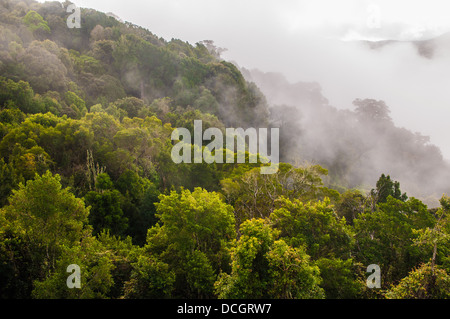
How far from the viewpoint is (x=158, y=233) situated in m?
17.2

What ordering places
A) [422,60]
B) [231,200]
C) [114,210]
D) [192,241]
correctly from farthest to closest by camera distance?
1. [422,60]
2. [231,200]
3. [114,210]
4. [192,241]

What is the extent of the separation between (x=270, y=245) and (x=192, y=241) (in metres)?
5.41

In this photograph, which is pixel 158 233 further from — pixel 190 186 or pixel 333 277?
pixel 190 186

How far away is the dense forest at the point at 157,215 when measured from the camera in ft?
41.9

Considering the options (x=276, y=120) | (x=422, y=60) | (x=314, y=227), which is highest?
(x=422, y=60)

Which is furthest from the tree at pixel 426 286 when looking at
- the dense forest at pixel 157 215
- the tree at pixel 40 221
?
the tree at pixel 40 221

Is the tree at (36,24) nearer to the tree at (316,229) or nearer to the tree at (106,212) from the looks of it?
the tree at (106,212)

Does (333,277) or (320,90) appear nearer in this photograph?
(333,277)

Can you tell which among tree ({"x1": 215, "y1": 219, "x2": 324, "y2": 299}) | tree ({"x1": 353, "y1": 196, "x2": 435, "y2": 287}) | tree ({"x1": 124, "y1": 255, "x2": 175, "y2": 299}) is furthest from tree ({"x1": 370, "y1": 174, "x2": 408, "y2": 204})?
tree ({"x1": 124, "y1": 255, "x2": 175, "y2": 299})

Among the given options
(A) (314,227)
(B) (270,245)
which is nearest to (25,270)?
(B) (270,245)

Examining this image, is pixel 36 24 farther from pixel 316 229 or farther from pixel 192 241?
pixel 316 229

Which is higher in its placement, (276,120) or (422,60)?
(422,60)

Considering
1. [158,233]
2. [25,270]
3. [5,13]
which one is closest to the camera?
[25,270]

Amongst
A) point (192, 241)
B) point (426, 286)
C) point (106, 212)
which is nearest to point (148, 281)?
point (192, 241)
